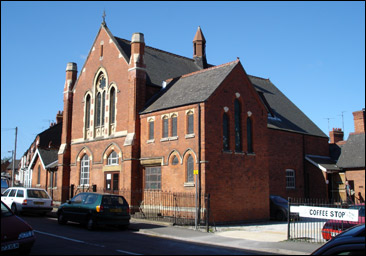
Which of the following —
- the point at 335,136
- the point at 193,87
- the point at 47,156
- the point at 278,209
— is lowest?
the point at 278,209

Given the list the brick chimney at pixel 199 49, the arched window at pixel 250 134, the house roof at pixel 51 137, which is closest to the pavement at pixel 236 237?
the arched window at pixel 250 134

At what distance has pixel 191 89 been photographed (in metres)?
24.5

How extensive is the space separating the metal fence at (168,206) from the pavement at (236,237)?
115 cm

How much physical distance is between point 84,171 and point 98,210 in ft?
46.9

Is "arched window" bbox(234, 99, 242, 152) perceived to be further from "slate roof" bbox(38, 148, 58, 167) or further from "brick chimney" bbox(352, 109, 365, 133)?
"slate roof" bbox(38, 148, 58, 167)

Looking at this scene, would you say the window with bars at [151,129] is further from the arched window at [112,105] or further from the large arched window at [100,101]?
the large arched window at [100,101]

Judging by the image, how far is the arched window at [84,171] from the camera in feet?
100

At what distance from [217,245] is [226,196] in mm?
7950

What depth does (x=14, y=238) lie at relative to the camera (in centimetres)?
960

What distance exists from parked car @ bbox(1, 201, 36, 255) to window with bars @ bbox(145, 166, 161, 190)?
47.4ft

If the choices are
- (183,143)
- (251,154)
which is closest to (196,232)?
(183,143)

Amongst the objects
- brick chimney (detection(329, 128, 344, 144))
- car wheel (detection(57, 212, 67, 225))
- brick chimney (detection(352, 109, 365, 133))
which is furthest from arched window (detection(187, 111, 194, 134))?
brick chimney (detection(329, 128, 344, 144))

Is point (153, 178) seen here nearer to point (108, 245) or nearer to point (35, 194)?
point (35, 194)

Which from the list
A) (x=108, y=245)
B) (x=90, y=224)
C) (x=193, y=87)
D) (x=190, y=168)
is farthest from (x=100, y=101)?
(x=108, y=245)
